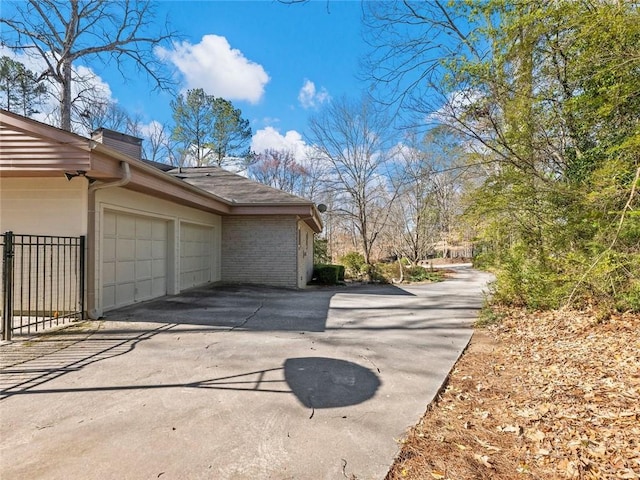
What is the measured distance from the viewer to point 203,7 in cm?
811

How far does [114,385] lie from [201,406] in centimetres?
106

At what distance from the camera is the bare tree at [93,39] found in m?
13.4

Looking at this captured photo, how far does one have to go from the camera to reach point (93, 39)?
45.5ft

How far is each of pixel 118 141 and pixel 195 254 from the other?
523 cm

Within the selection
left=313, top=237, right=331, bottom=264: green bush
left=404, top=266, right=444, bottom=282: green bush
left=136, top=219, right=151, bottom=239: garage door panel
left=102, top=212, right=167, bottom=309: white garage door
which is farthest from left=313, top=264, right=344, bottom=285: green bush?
left=136, top=219, right=151, bottom=239: garage door panel

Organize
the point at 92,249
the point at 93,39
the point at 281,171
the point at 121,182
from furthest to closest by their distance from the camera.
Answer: the point at 281,171, the point at 93,39, the point at 92,249, the point at 121,182

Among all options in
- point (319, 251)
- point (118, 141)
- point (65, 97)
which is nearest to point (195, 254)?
point (118, 141)

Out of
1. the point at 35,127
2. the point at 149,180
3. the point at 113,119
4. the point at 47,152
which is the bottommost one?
the point at 149,180

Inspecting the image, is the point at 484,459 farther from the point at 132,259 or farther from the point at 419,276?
the point at 419,276

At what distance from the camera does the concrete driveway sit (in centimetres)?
228

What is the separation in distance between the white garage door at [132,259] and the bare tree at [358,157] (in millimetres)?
13241

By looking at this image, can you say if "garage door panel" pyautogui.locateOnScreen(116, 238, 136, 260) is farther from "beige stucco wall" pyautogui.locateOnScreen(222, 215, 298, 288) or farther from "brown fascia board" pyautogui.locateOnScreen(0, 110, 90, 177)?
"beige stucco wall" pyautogui.locateOnScreen(222, 215, 298, 288)

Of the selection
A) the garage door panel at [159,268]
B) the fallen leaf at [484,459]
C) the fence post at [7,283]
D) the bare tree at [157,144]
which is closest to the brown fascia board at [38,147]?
the fence post at [7,283]

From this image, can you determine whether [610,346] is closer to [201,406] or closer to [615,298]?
[615,298]
